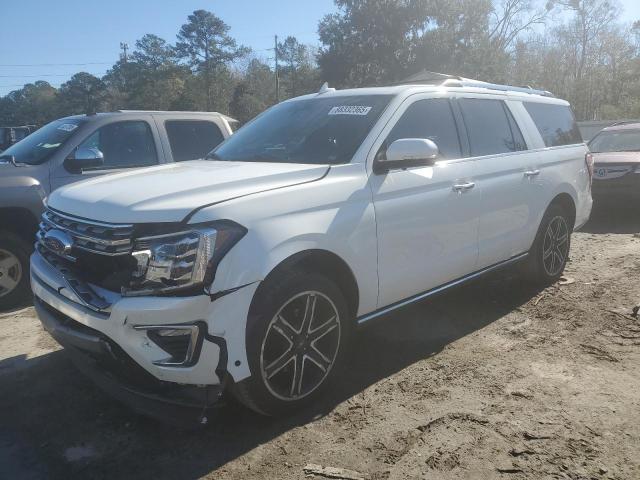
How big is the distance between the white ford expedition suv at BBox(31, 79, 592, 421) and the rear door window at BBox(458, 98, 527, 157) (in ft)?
0.06

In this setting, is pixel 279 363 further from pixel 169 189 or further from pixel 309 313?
pixel 169 189

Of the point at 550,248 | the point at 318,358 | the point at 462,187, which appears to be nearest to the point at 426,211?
the point at 462,187

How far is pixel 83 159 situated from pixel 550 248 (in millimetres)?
4896

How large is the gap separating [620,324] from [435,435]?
8.25 feet

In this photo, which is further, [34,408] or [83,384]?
[83,384]

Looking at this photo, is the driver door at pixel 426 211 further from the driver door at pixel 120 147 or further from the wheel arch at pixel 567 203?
the driver door at pixel 120 147

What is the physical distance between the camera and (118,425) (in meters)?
3.15

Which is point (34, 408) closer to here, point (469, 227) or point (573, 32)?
point (469, 227)

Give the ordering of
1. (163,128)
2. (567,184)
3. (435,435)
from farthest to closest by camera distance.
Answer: (163,128) → (567,184) → (435,435)

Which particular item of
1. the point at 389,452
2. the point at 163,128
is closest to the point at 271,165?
the point at 389,452

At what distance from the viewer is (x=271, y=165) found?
3564 mm

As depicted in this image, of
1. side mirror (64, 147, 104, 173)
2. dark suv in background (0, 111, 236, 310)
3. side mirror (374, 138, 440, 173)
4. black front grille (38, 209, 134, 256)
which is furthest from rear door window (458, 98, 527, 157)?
side mirror (64, 147, 104, 173)

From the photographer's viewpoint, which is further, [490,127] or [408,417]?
[490,127]

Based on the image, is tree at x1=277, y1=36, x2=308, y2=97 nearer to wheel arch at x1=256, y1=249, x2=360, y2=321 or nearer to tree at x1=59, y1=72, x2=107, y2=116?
tree at x1=59, y1=72, x2=107, y2=116
